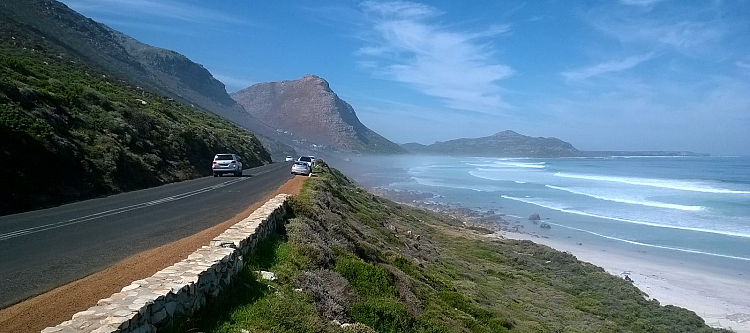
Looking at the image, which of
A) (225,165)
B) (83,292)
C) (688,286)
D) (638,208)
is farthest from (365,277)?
(638,208)

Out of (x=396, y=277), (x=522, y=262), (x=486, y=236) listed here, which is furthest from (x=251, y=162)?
(x=396, y=277)

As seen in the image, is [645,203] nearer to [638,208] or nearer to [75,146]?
[638,208]

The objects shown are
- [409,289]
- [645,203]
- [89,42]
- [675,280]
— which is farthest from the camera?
[89,42]

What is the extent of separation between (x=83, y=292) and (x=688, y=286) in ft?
97.5

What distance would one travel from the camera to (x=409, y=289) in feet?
43.1

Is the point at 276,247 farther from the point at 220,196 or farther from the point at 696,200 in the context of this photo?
the point at 696,200

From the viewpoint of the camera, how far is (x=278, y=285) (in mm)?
8266

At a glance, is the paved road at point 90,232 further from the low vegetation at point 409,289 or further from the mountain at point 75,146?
the low vegetation at point 409,289

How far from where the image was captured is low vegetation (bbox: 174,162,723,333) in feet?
24.5

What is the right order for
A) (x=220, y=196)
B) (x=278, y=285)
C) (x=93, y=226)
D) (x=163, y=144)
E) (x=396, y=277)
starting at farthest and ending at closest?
(x=163, y=144) < (x=220, y=196) < (x=396, y=277) < (x=93, y=226) < (x=278, y=285)

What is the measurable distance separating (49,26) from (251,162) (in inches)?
1651

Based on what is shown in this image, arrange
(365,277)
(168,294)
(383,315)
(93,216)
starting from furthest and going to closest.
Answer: (93,216) → (365,277) → (383,315) → (168,294)

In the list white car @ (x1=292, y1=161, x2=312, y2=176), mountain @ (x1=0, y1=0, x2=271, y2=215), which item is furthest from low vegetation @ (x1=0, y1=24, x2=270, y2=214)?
white car @ (x1=292, y1=161, x2=312, y2=176)

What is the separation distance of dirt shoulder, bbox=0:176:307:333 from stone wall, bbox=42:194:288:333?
0.89 m
